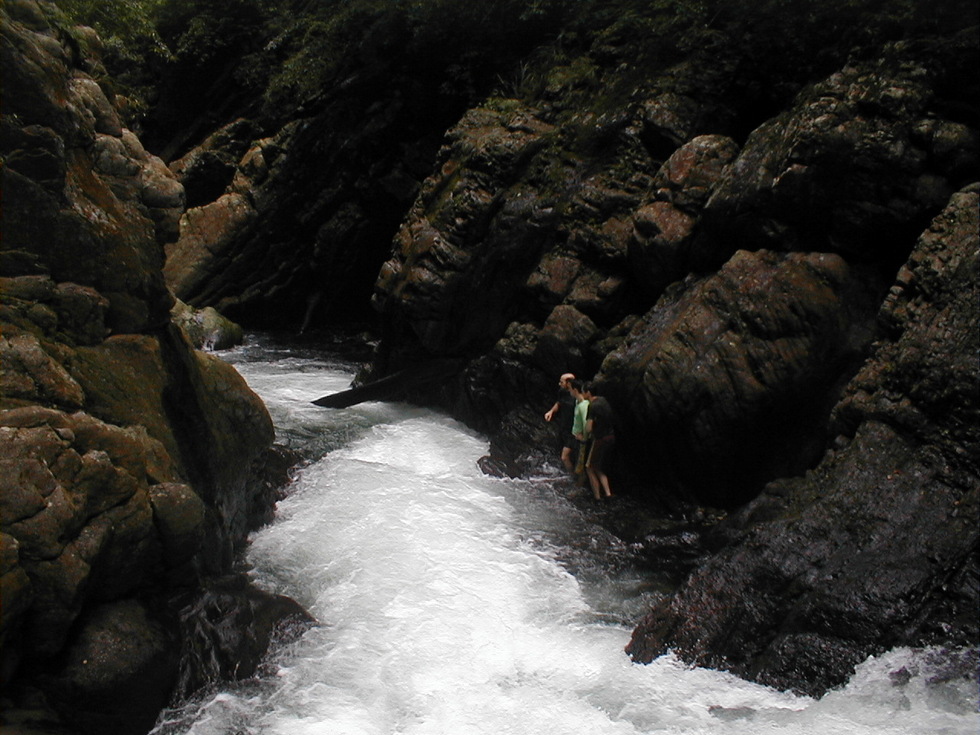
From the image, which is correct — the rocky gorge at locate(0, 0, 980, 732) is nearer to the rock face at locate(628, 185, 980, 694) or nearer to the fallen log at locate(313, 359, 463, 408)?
the rock face at locate(628, 185, 980, 694)

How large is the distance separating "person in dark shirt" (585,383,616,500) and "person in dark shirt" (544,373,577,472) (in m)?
0.45

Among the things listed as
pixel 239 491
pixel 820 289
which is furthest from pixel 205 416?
pixel 820 289

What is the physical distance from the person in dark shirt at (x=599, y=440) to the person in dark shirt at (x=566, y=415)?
0.45 metres

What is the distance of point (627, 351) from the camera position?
10445 mm

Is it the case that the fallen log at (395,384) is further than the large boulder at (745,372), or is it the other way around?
the fallen log at (395,384)

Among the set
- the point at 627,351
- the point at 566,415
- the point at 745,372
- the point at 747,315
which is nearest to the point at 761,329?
the point at 747,315

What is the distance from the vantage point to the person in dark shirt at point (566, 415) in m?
10.8

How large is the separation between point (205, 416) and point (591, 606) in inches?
172

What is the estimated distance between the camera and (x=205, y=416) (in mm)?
7883

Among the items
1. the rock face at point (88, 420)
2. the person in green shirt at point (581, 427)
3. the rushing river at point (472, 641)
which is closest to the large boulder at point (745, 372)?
the person in green shirt at point (581, 427)

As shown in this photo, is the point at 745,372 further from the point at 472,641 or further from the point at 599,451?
the point at 472,641

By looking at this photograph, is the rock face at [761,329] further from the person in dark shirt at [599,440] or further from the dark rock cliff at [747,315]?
the person in dark shirt at [599,440]

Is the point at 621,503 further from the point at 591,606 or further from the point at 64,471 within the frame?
the point at 64,471

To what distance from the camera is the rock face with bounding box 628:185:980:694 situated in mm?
6328
